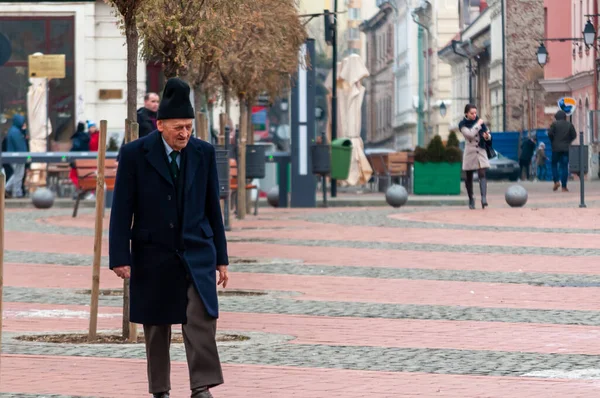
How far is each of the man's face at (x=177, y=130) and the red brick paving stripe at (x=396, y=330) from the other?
2897mm

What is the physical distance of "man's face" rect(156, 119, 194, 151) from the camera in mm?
7422

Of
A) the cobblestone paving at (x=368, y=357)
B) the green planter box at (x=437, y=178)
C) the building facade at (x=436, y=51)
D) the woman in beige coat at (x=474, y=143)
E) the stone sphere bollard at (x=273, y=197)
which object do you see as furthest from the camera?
the building facade at (x=436, y=51)

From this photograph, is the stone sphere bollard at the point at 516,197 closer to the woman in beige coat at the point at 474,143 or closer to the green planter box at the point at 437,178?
the woman in beige coat at the point at 474,143

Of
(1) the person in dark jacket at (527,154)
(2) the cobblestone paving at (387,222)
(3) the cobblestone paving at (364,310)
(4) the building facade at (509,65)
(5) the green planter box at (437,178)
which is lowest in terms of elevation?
(3) the cobblestone paving at (364,310)

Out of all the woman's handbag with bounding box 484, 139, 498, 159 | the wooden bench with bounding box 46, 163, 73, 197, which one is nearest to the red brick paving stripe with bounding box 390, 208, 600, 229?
the woman's handbag with bounding box 484, 139, 498, 159

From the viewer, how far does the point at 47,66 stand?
37.8 meters

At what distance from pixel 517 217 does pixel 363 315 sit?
13456 mm

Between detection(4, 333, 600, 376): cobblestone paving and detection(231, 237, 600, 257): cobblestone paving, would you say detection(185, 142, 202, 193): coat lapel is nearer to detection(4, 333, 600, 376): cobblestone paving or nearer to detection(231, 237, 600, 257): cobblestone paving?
detection(4, 333, 600, 376): cobblestone paving

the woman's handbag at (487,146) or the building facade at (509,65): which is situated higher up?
the building facade at (509,65)

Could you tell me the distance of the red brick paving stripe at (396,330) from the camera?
32.7 feet

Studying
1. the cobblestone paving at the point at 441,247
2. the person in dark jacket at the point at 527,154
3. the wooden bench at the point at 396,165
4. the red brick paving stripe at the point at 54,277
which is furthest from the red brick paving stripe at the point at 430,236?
the person in dark jacket at the point at 527,154

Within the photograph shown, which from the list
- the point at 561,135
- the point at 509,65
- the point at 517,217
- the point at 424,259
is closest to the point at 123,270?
the point at 424,259

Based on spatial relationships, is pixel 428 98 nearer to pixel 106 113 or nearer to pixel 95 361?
pixel 106 113

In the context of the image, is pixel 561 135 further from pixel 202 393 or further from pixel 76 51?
pixel 202 393
